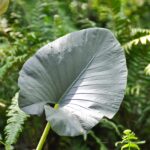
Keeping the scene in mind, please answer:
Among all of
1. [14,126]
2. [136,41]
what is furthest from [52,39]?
[14,126]

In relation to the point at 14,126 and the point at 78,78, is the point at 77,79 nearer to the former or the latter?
the point at 78,78

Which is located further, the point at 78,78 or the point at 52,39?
the point at 52,39

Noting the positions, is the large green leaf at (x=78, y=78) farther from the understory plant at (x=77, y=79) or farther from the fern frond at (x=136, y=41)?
the fern frond at (x=136, y=41)

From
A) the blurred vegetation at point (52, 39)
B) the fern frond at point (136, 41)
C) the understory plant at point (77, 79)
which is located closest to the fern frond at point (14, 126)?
the blurred vegetation at point (52, 39)

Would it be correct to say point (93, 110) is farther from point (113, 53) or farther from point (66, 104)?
point (113, 53)

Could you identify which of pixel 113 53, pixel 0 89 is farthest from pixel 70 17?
pixel 113 53

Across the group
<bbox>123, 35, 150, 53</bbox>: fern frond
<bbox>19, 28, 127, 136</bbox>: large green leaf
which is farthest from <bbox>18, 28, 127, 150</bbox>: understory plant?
<bbox>123, 35, 150, 53</bbox>: fern frond

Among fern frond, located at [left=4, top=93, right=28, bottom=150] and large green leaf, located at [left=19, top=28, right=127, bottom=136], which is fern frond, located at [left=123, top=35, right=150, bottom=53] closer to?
large green leaf, located at [left=19, top=28, right=127, bottom=136]
